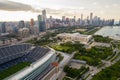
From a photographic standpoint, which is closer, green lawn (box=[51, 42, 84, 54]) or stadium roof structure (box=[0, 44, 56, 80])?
stadium roof structure (box=[0, 44, 56, 80])

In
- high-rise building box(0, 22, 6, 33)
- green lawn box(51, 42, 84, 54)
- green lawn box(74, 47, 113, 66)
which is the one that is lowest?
green lawn box(74, 47, 113, 66)

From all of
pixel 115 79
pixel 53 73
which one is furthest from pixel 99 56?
pixel 53 73

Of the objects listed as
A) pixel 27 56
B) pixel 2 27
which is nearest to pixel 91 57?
pixel 27 56

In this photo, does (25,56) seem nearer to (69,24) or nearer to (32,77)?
(32,77)

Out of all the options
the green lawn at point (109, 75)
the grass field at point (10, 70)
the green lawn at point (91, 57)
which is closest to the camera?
the green lawn at point (109, 75)

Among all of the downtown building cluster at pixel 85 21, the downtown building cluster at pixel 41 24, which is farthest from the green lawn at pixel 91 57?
the downtown building cluster at pixel 85 21

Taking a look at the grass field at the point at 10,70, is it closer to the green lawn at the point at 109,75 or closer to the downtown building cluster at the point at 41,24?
the green lawn at the point at 109,75

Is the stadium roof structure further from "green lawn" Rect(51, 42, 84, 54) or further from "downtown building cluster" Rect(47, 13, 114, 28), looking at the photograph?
"downtown building cluster" Rect(47, 13, 114, 28)

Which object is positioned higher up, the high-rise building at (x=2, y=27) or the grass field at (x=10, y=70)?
the high-rise building at (x=2, y=27)

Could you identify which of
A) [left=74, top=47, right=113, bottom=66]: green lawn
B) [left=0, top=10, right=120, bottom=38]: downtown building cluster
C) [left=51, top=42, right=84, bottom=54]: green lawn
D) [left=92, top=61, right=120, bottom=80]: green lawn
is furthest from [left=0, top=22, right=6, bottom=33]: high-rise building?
[left=92, top=61, right=120, bottom=80]: green lawn

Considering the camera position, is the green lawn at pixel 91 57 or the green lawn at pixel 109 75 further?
the green lawn at pixel 91 57

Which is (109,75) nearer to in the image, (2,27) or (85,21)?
(2,27)
